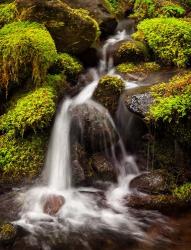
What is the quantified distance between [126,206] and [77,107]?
2.26 metres

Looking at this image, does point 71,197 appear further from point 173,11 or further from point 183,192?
point 173,11

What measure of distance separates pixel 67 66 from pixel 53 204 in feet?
11.2

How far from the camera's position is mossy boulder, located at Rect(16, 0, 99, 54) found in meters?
9.38

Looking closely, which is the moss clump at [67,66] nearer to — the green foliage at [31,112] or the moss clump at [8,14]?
the green foliage at [31,112]

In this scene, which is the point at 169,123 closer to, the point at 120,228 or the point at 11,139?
the point at 120,228

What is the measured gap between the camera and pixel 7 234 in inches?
236

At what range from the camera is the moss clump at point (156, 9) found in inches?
459

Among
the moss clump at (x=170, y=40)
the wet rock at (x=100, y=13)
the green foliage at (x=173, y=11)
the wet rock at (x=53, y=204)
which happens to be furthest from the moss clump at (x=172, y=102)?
the green foliage at (x=173, y=11)

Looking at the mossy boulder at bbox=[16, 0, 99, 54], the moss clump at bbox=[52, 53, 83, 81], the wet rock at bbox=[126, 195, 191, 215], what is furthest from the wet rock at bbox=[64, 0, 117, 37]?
the wet rock at bbox=[126, 195, 191, 215]

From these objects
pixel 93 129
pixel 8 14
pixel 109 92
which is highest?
pixel 8 14

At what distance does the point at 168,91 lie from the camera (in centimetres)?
774

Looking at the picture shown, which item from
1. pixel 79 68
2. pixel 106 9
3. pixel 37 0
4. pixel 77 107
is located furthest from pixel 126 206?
pixel 106 9

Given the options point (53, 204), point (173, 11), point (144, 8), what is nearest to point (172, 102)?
point (53, 204)

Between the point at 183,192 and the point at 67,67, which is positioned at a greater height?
the point at 67,67
